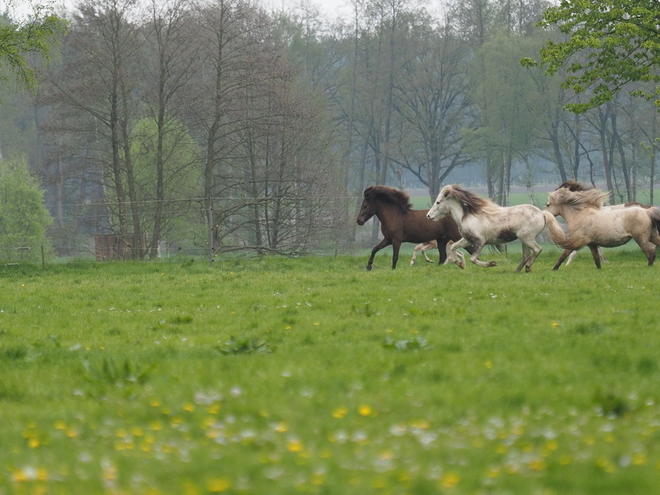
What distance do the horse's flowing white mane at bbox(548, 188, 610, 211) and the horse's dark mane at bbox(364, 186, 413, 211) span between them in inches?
164

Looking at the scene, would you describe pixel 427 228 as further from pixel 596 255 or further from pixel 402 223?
pixel 596 255

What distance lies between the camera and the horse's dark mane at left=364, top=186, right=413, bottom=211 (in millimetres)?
23344

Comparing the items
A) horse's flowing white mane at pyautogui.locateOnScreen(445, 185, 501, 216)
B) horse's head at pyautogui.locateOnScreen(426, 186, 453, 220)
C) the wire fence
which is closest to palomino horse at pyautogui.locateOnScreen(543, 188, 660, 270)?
horse's flowing white mane at pyautogui.locateOnScreen(445, 185, 501, 216)

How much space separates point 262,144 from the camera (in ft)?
144

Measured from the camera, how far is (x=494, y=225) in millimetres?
20375

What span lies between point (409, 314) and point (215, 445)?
7.01 metres

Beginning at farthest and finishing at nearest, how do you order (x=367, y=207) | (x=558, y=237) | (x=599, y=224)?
(x=367, y=207), (x=558, y=237), (x=599, y=224)

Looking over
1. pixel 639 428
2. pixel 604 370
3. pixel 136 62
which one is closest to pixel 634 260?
pixel 604 370

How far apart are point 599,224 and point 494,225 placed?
90.2 inches

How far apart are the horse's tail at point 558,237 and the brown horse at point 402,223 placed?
305cm

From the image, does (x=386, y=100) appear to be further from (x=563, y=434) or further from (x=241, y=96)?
(x=563, y=434)

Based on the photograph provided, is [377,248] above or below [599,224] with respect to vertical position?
below

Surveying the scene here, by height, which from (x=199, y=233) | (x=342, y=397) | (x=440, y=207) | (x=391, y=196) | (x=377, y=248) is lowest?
(x=342, y=397)

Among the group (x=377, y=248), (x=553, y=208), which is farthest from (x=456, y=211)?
(x=377, y=248)
